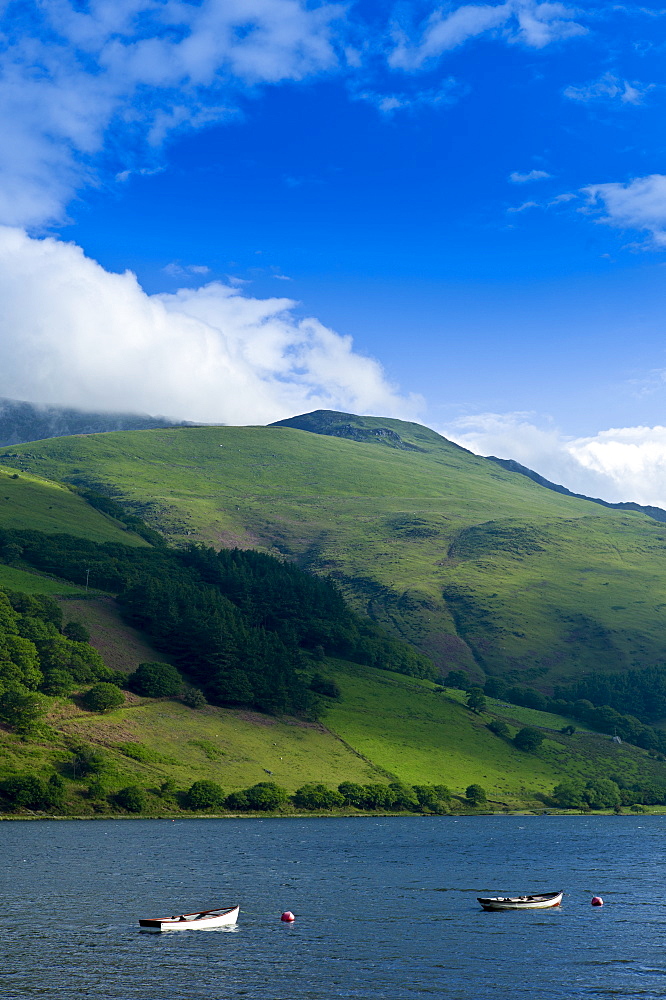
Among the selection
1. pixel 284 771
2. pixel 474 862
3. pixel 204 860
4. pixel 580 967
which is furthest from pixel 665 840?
pixel 580 967

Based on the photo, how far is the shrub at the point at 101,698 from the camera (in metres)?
175

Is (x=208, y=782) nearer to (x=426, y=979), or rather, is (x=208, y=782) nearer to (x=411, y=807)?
(x=411, y=807)

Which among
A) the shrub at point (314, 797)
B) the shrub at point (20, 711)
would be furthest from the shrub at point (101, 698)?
the shrub at point (314, 797)

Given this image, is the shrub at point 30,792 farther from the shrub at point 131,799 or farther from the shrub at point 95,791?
the shrub at point 131,799

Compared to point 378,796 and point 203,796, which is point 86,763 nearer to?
point 203,796

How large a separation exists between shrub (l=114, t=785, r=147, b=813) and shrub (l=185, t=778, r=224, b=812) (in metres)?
9.49

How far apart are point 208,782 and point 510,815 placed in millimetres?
76240

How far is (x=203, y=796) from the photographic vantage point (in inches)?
6260

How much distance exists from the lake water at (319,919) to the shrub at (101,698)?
41.0m

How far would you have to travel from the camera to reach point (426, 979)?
5244 centimetres

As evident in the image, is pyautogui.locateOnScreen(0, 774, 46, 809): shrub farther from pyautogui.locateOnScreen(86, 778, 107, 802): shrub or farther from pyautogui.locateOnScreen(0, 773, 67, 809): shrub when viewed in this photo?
pyautogui.locateOnScreen(86, 778, 107, 802): shrub

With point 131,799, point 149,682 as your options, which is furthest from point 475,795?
point 131,799

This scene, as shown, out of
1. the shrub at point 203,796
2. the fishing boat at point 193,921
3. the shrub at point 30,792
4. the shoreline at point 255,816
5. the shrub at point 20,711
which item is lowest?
the shoreline at point 255,816

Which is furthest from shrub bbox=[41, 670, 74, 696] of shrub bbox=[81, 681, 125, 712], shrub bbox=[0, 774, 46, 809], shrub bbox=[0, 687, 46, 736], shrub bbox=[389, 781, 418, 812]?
shrub bbox=[389, 781, 418, 812]
